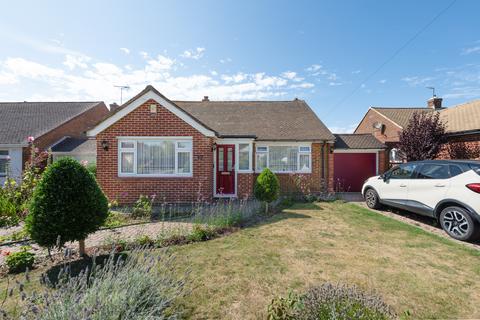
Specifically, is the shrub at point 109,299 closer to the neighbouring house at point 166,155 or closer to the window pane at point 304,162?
the neighbouring house at point 166,155

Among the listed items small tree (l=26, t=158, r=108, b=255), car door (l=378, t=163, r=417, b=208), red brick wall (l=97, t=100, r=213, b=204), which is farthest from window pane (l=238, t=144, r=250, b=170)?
small tree (l=26, t=158, r=108, b=255)

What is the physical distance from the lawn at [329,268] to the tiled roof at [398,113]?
1409 cm

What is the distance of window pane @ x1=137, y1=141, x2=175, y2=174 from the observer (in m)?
8.80

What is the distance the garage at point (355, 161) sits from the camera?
12.3 metres

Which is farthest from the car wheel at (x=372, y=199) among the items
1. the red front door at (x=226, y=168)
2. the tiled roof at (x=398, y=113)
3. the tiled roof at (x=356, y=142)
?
the tiled roof at (x=398, y=113)

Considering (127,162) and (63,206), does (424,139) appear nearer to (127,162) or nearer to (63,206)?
(127,162)

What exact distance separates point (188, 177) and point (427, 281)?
297 inches

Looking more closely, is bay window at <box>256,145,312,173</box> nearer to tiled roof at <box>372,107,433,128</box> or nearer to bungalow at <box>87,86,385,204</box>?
bungalow at <box>87,86,385,204</box>

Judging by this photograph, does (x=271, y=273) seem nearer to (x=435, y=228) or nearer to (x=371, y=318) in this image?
(x=371, y=318)

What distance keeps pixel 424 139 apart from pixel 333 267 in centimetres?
975

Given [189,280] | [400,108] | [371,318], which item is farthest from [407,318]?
[400,108]

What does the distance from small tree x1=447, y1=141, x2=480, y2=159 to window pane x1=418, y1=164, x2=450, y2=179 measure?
548 cm

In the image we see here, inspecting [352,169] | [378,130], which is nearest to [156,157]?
[352,169]

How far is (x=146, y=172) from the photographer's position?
883 cm
